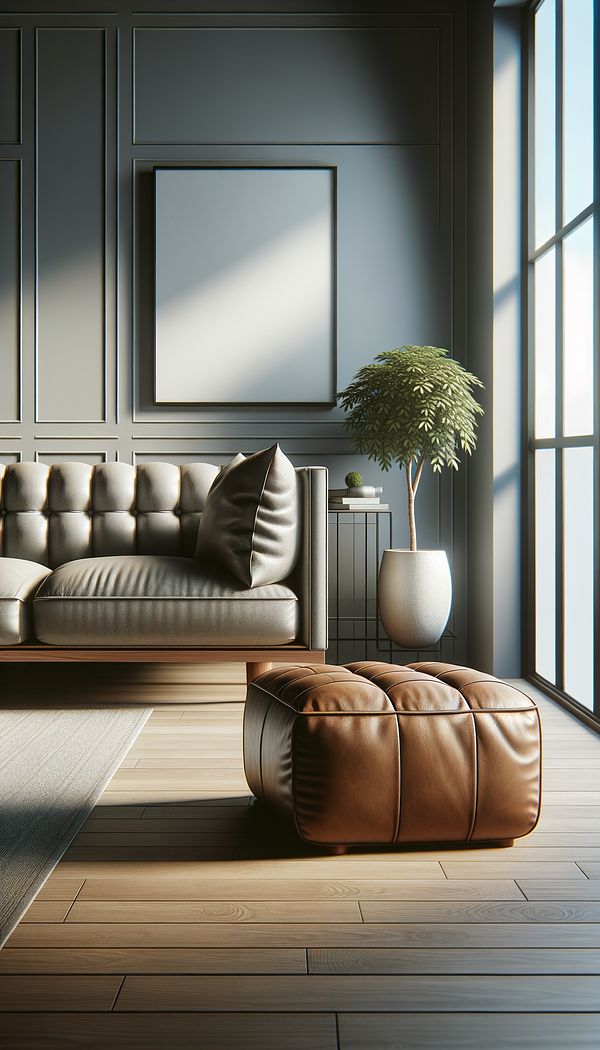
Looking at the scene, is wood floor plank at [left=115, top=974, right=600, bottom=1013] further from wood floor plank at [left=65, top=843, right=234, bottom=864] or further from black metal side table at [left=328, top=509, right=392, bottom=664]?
black metal side table at [left=328, top=509, right=392, bottom=664]

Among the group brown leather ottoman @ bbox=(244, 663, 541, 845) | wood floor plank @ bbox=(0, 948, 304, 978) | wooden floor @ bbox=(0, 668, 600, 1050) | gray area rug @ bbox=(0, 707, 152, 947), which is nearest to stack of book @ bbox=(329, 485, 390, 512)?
gray area rug @ bbox=(0, 707, 152, 947)

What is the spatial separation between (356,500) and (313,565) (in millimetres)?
880

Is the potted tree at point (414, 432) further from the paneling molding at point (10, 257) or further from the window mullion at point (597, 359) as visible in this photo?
the paneling molding at point (10, 257)

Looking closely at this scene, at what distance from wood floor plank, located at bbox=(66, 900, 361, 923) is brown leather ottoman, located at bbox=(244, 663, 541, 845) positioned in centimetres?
20

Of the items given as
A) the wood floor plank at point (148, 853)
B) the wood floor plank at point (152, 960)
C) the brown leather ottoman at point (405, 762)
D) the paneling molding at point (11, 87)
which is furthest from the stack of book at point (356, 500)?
the wood floor plank at point (152, 960)

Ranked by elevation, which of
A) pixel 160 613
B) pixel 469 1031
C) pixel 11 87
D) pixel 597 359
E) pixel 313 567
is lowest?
pixel 469 1031

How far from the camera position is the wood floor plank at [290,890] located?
152 centimetres

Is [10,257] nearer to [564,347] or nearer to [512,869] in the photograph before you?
[564,347]

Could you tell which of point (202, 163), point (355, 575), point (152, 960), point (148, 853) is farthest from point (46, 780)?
point (202, 163)

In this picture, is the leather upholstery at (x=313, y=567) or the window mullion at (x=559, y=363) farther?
the window mullion at (x=559, y=363)

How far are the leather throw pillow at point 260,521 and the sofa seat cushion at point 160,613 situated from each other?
72mm

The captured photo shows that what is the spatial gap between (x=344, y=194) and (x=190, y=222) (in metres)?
0.71

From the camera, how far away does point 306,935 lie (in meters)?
1.38

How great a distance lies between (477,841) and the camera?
1753mm
